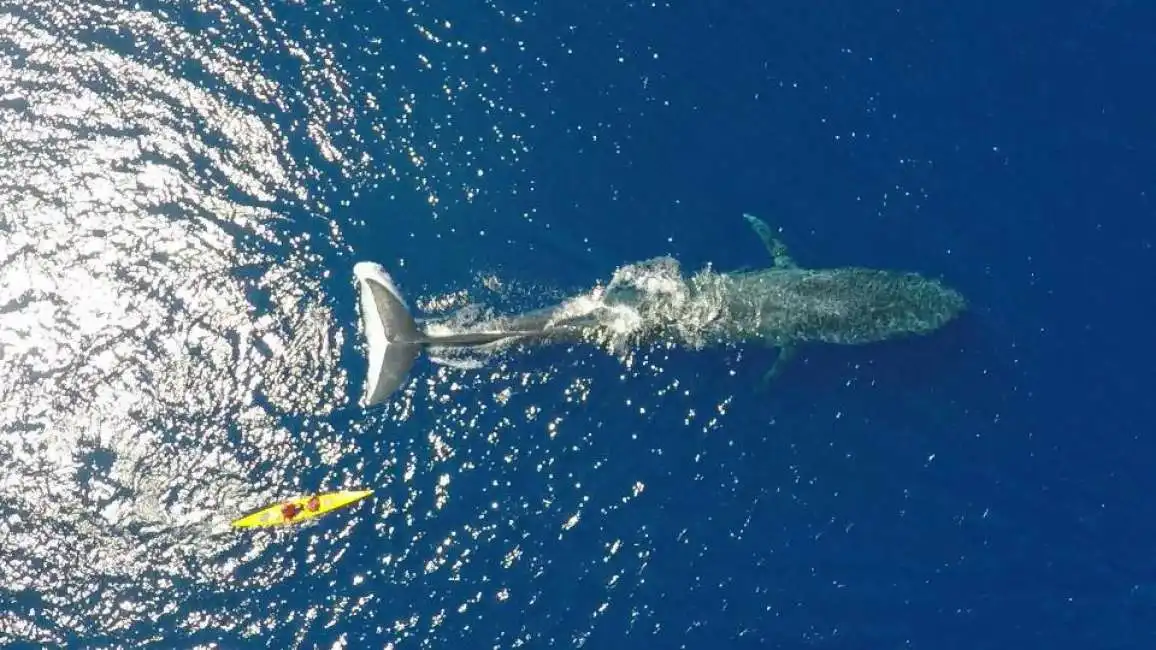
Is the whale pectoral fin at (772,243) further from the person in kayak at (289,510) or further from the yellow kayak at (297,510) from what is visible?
the person in kayak at (289,510)

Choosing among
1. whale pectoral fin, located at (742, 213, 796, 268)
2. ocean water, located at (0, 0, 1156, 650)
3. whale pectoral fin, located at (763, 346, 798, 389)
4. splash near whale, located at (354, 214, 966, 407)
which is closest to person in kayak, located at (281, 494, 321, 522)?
ocean water, located at (0, 0, 1156, 650)

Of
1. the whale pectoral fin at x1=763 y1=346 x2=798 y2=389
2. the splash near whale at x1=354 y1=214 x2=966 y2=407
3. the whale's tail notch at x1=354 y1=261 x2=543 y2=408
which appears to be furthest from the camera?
the whale pectoral fin at x1=763 y1=346 x2=798 y2=389

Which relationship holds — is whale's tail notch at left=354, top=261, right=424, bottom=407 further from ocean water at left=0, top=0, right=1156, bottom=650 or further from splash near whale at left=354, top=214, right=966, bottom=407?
ocean water at left=0, top=0, right=1156, bottom=650

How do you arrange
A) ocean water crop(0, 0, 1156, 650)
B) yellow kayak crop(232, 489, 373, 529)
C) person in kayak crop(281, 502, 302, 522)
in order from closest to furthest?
1. person in kayak crop(281, 502, 302, 522)
2. yellow kayak crop(232, 489, 373, 529)
3. ocean water crop(0, 0, 1156, 650)

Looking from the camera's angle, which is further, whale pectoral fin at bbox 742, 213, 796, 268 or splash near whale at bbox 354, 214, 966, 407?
whale pectoral fin at bbox 742, 213, 796, 268

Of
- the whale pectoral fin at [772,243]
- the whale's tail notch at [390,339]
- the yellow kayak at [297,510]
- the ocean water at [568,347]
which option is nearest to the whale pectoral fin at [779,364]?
the ocean water at [568,347]

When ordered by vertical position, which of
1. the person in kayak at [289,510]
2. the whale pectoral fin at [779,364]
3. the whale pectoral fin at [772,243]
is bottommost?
the person in kayak at [289,510]

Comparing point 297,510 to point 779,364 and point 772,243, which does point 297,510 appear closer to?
point 779,364
